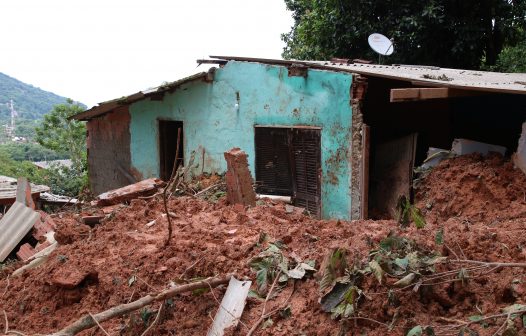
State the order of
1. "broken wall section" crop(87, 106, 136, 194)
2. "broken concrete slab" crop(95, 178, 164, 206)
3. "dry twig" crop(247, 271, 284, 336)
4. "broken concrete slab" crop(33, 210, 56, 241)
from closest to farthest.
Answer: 1. "dry twig" crop(247, 271, 284, 336)
2. "broken concrete slab" crop(33, 210, 56, 241)
3. "broken concrete slab" crop(95, 178, 164, 206)
4. "broken wall section" crop(87, 106, 136, 194)

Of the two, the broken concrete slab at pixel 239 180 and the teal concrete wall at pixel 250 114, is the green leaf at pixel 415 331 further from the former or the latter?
the teal concrete wall at pixel 250 114

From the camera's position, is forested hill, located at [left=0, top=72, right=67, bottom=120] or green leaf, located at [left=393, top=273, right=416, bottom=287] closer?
green leaf, located at [left=393, top=273, right=416, bottom=287]

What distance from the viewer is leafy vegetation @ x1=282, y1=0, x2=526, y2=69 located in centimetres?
1273

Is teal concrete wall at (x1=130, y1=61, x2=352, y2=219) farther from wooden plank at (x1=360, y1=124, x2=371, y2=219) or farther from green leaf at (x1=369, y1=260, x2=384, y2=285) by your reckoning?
green leaf at (x1=369, y1=260, x2=384, y2=285)

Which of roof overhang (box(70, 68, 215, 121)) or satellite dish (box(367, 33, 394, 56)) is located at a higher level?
satellite dish (box(367, 33, 394, 56))

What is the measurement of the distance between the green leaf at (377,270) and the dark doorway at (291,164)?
4.95 m

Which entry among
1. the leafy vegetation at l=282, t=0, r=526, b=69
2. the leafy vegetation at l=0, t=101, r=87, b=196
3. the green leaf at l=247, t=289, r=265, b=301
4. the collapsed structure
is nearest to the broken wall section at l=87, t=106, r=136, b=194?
the collapsed structure

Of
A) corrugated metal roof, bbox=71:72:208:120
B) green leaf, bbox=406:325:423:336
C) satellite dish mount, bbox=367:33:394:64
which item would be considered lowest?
green leaf, bbox=406:325:423:336

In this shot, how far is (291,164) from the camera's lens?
26.2 feet

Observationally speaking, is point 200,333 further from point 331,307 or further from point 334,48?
point 334,48

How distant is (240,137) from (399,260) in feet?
20.6

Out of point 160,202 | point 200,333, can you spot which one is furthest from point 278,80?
point 200,333

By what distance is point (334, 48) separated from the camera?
14055mm

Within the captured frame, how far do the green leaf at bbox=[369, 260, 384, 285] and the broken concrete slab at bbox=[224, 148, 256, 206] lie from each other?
322 cm
